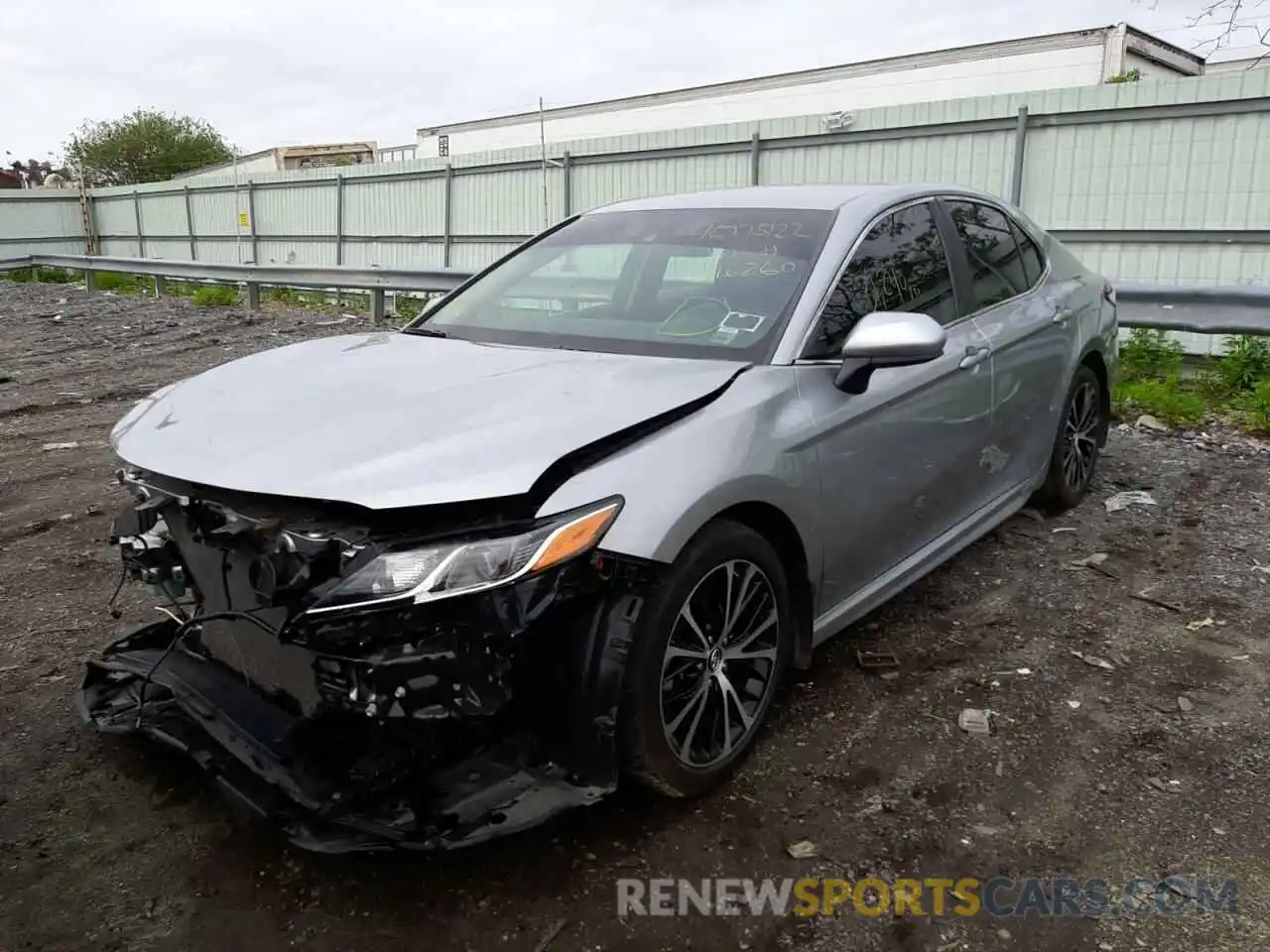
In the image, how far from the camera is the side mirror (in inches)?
115

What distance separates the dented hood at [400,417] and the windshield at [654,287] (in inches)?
7.1

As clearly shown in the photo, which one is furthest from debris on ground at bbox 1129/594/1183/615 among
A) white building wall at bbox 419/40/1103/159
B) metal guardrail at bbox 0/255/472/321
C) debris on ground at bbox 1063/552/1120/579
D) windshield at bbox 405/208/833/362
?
white building wall at bbox 419/40/1103/159

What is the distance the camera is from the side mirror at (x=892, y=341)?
2.91 meters

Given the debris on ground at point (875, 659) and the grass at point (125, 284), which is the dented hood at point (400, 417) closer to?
the debris on ground at point (875, 659)

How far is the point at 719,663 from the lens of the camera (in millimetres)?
2748

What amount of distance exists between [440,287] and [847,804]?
8.99m

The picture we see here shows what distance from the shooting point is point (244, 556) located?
7.95 feet

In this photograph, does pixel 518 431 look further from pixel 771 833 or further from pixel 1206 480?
pixel 1206 480

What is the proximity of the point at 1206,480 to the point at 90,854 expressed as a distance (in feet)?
18.7

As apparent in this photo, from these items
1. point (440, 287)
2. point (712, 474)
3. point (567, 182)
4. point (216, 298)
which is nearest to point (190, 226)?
point (216, 298)

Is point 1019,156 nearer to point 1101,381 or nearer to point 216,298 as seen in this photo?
point 1101,381

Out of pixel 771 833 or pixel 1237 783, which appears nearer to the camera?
pixel 771 833

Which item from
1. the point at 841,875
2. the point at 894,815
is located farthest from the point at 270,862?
the point at 894,815
